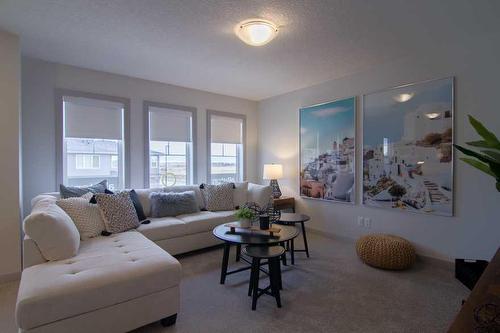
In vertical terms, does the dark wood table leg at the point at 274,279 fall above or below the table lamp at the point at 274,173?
below

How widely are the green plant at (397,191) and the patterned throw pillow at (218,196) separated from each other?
2.31 metres

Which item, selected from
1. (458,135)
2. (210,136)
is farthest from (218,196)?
(458,135)

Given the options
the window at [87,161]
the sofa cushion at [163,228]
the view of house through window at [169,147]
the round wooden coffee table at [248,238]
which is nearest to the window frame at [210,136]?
the view of house through window at [169,147]

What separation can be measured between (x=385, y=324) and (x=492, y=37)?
298cm

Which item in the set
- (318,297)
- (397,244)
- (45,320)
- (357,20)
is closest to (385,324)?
(318,297)

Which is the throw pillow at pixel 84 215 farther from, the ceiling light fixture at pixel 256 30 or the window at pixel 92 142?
the ceiling light fixture at pixel 256 30

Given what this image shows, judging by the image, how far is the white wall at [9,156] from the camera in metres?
2.62

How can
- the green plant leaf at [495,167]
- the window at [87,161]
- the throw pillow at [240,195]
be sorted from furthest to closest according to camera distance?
the throw pillow at [240,195] < the window at [87,161] < the green plant leaf at [495,167]

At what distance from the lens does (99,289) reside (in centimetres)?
168

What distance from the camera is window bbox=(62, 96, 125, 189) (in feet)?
11.6

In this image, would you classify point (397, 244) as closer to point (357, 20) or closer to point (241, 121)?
point (357, 20)

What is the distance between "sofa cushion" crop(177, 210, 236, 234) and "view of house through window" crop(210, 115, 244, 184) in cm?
114

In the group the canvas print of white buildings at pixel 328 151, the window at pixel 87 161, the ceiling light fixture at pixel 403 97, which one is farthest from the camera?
the canvas print of white buildings at pixel 328 151

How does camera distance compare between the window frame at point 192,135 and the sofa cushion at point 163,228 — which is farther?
the window frame at point 192,135
